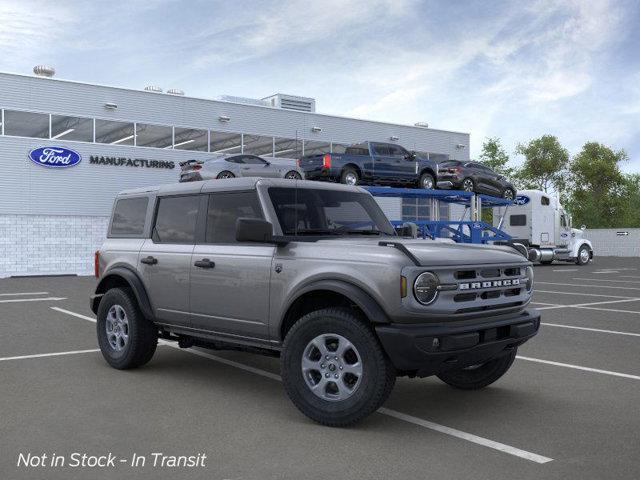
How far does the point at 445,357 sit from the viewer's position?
4824 mm

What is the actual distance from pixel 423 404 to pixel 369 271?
151 centimetres

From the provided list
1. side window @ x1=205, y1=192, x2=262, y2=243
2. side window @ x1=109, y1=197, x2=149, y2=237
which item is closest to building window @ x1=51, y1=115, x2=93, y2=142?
side window @ x1=109, y1=197, x2=149, y2=237

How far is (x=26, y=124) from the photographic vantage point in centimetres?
2662

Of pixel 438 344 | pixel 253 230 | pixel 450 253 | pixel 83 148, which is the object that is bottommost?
pixel 438 344

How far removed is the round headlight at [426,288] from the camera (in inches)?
190

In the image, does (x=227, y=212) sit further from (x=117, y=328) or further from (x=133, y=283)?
(x=117, y=328)

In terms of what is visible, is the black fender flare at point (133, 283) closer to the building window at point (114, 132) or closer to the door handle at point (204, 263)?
the door handle at point (204, 263)

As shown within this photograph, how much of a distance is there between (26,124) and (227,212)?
23463mm

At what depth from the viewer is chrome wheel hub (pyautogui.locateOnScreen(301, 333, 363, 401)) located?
5012 mm

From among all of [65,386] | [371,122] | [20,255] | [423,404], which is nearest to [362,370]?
[423,404]

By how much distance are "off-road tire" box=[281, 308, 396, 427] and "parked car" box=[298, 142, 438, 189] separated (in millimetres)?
14285

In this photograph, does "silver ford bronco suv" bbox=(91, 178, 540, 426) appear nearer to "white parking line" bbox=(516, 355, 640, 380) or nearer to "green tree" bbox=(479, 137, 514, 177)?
"white parking line" bbox=(516, 355, 640, 380)

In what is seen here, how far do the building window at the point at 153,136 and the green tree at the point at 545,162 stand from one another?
52.0m

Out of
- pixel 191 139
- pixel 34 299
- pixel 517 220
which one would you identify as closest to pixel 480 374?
pixel 34 299
